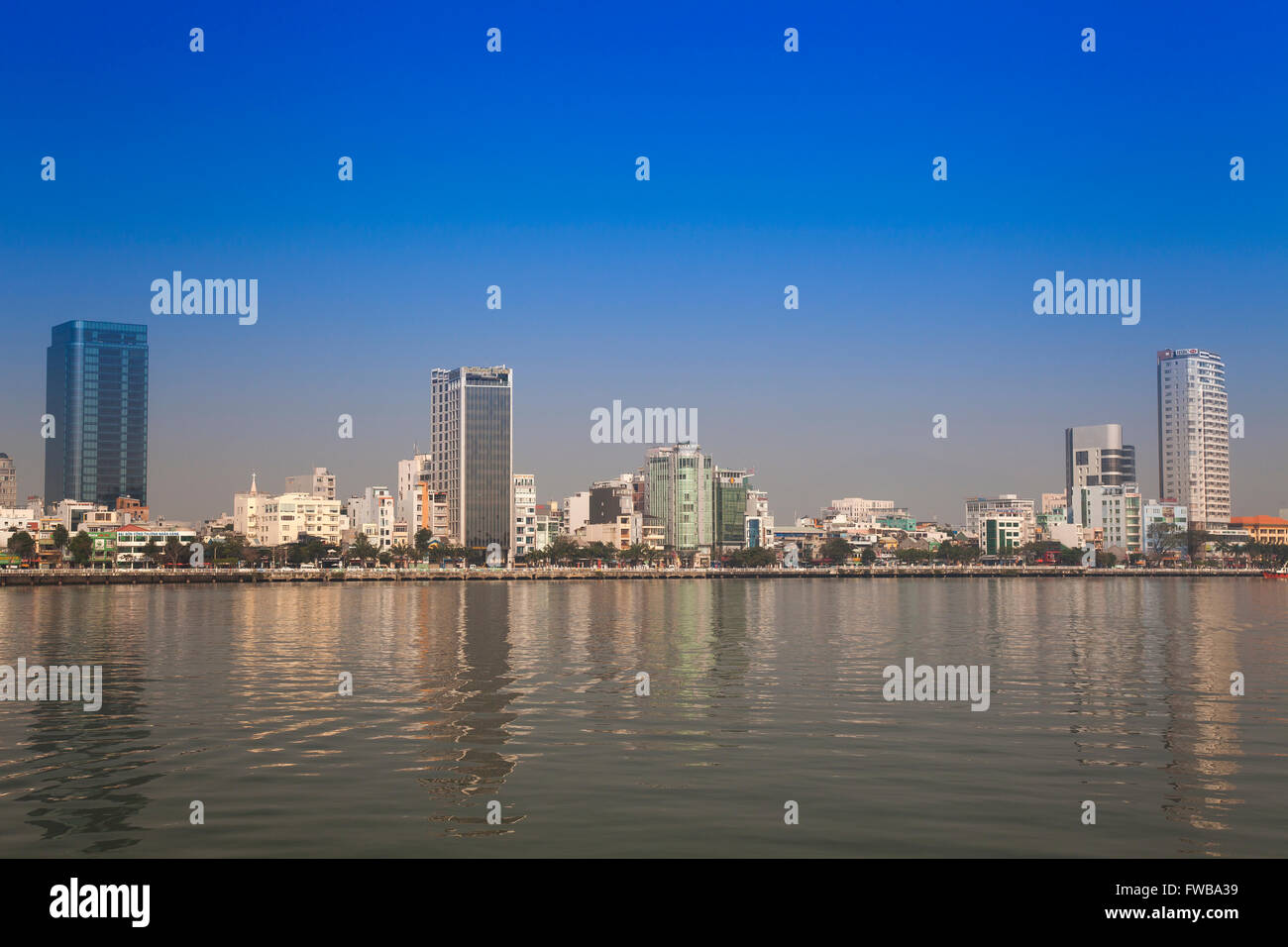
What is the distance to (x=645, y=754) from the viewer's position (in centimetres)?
2403

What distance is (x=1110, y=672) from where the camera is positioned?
39156 millimetres

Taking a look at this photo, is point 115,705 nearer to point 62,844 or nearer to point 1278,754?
point 62,844

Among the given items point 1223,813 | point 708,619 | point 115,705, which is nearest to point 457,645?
point 115,705

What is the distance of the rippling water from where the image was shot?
17.5 m

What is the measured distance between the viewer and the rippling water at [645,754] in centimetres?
1748
